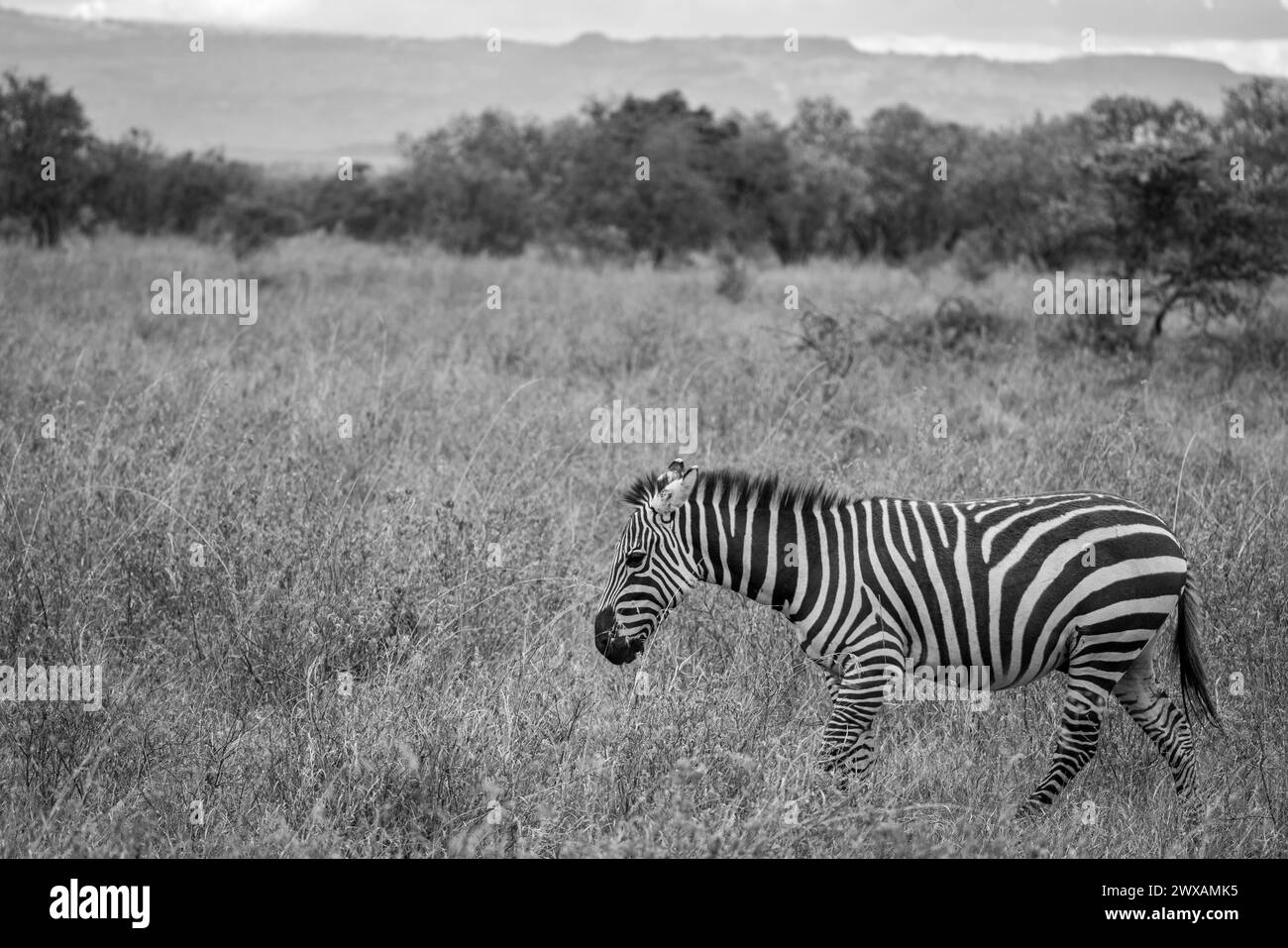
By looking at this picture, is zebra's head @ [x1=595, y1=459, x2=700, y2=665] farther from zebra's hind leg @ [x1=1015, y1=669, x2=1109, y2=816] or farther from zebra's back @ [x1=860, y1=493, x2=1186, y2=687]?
zebra's hind leg @ [x1=1015, y1=669, x2=1109, y2=816]

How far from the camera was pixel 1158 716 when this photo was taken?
4.75 m

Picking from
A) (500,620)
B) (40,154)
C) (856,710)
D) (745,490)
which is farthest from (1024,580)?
(40,154)

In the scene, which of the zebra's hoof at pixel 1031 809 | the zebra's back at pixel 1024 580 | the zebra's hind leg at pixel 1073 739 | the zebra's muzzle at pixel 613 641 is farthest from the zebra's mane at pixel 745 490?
the zebra's hoof at pixel 1031 809

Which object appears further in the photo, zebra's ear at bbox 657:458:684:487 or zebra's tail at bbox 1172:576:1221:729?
zebra's tail at bbox 1172:576:1221:729

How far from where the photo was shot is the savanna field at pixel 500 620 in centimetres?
416

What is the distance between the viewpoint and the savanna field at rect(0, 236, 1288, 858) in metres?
4.16

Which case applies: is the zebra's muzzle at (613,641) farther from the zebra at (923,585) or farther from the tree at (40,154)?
the tree at (40,154)

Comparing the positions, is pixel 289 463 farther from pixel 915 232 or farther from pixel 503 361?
pixel 915 232

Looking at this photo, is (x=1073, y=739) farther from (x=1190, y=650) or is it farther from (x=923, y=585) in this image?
(x=923, y=585)

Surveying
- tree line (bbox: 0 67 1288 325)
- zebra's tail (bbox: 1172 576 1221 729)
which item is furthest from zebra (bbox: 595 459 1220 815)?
tree line (bbox: 0 67 1288 325)

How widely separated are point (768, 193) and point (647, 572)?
24.1 meters

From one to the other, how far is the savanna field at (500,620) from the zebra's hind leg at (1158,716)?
0.13m

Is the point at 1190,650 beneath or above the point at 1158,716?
above

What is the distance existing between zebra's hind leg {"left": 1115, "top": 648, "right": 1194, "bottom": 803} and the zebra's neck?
1237mm
